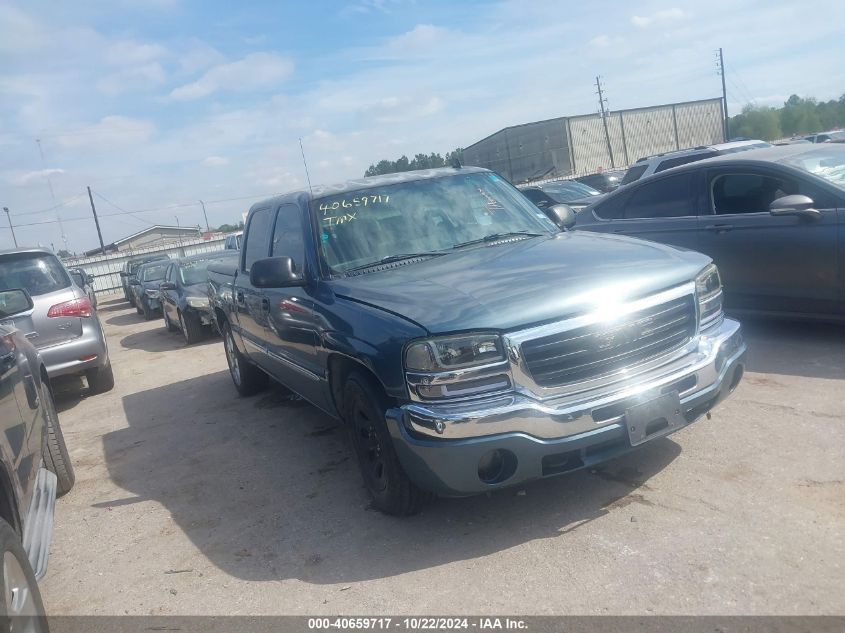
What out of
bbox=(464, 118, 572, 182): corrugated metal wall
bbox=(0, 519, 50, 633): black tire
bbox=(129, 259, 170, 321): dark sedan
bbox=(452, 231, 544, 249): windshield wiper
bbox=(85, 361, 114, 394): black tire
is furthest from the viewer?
bbox=(464, 118, 572, 182): corrugated metal wall

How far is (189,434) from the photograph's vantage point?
6664 mm

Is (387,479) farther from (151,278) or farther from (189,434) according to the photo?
(151,278)

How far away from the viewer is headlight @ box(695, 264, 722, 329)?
4.18 m

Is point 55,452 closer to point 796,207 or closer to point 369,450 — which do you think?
point 369,450

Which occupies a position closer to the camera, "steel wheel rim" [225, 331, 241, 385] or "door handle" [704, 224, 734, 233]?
"door handle" [704, 224, 734, 233]

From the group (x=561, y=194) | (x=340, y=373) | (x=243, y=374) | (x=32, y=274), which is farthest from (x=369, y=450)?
(x=561, y=194)

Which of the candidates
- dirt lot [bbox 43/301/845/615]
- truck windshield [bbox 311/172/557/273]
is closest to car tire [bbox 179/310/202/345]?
dirt lot [bbox 43/301/845/615]

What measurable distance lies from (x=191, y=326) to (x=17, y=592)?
10.5 metres

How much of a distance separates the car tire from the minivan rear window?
4434 mm

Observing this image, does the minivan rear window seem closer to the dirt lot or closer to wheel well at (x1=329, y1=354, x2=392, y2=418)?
the dirt lot

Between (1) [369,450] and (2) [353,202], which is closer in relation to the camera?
(1) [369,450]

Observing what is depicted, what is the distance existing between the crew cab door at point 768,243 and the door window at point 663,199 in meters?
0.25

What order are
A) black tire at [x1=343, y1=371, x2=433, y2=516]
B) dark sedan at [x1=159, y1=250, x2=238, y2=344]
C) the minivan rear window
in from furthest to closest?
1. dark sedan at [x1=159, y1=250, x2=238, y2=344]
2. the minivan rear window
3. black tire at [x1=343, y1=371, x2=433, y2=516]

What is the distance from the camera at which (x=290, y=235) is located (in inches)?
213
